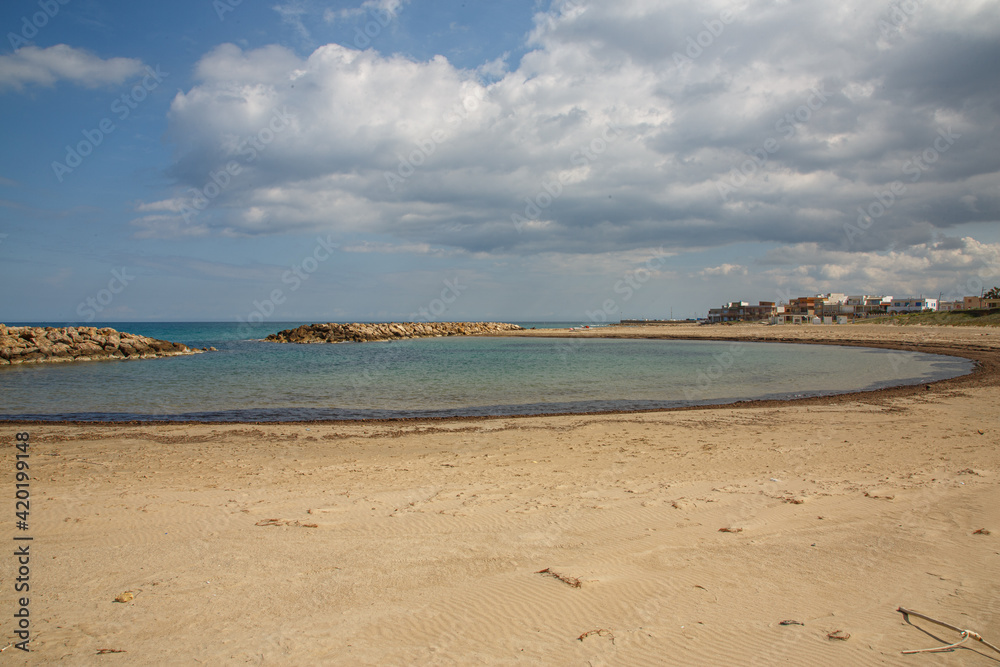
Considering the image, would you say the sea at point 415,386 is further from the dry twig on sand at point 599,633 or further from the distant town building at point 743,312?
the distant town building at point 743,312

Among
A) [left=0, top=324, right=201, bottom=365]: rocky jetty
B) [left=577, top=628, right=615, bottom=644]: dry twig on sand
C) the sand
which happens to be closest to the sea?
[left=0, top=324, right=201, bottom=365]: rocky jetty

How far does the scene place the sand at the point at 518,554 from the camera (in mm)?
3705

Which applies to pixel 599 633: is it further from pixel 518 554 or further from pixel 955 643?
pixel 955 643

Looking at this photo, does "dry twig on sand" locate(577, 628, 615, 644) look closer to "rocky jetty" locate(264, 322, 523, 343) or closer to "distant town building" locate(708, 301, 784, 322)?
"rocky jetty" locate(264, 322, 523, 343)

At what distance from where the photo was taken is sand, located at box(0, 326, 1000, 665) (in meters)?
3.71

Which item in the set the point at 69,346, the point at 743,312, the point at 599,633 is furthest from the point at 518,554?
A: the point at 743,312

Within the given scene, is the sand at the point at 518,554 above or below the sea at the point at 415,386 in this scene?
above

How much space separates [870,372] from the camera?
24.3 m

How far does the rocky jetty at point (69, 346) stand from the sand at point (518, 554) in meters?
31.5

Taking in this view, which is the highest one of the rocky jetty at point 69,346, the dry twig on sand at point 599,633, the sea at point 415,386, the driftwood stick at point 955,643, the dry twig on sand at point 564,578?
the rocky jetty at point 69,346

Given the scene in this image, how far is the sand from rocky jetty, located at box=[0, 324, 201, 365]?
31.5 meters

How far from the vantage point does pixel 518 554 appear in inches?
202

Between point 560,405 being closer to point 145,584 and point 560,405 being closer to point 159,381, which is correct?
point 145,584

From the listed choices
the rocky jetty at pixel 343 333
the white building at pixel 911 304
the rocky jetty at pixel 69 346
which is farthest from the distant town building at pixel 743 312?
the rocky jetty at pixel 69 346
